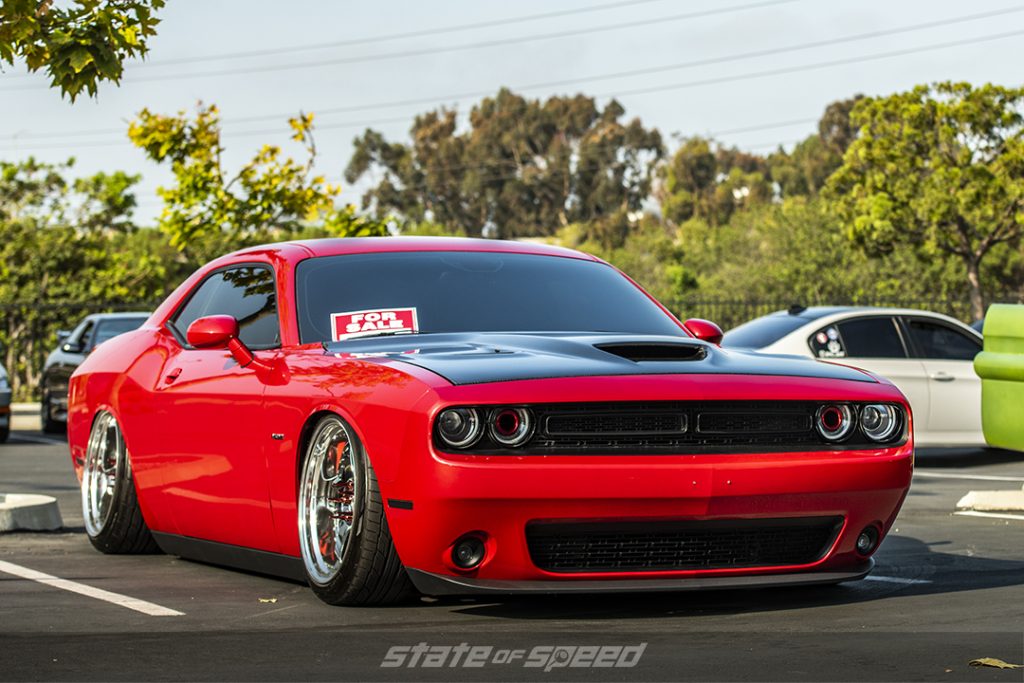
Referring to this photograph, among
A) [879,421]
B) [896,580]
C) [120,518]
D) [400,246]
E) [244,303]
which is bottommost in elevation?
[896,580]

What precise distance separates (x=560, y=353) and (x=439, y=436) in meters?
0.72

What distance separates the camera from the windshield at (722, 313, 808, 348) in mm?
15477

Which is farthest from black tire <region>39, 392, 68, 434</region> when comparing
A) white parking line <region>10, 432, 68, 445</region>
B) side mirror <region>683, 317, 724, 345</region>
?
side mirror <region>683, 317, 724, 345</region>

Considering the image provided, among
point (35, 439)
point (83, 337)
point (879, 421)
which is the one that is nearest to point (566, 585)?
point (879, 421)

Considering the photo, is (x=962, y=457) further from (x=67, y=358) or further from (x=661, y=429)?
(x=661, y=429)

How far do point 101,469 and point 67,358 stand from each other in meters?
13.4

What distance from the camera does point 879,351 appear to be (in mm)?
15695

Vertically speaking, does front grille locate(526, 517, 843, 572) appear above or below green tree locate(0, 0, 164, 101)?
below

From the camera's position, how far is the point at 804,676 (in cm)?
483

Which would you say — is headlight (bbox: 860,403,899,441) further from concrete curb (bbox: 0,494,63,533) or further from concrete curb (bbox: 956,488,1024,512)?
concrete curb (bbox: 0,494,63,533)

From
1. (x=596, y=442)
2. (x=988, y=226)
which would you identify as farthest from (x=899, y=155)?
(x=596, y=442)

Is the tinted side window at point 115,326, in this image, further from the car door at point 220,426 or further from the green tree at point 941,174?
the green tree at point 941,174

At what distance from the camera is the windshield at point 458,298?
700 cm

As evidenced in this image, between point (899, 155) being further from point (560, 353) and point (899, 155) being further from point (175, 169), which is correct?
point (560, 353)
